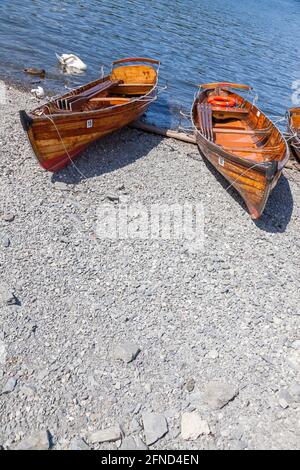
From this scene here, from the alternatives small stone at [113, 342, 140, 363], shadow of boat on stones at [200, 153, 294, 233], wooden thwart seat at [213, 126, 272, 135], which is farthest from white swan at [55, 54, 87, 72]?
small stone at [113, 342, 140, 363]

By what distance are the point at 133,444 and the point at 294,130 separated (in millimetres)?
12981

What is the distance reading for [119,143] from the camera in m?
13.0

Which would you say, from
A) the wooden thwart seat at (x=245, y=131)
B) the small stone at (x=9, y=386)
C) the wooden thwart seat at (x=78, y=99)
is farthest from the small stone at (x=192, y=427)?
the wooden thwart seat at (x=245, y=131)

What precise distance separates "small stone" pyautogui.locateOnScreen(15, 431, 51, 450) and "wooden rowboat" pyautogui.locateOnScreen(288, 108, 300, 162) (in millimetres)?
12433

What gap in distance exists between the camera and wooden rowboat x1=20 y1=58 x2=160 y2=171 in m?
10.2

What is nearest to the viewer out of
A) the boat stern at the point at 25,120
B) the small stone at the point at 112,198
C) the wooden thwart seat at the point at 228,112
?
the boat stern at the point at 25,120

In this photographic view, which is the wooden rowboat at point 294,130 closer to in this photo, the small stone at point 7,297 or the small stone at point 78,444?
the small stone at point 7,297

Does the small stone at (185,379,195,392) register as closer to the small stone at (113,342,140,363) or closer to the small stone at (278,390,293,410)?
the small stone at (113,342,140,363)

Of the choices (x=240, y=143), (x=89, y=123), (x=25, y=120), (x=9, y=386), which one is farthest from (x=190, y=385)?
(x=240, y=143)

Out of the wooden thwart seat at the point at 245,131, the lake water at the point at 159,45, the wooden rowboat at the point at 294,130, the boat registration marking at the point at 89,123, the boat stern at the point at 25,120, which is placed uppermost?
the boat stern at the point at 25,120

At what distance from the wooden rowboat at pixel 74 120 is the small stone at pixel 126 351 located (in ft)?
18.4

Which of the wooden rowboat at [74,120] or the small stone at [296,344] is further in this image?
the wooden rowboat at [74,120]

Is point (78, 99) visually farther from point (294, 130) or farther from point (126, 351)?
point (126, 351)

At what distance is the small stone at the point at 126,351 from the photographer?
6668 millimetres
